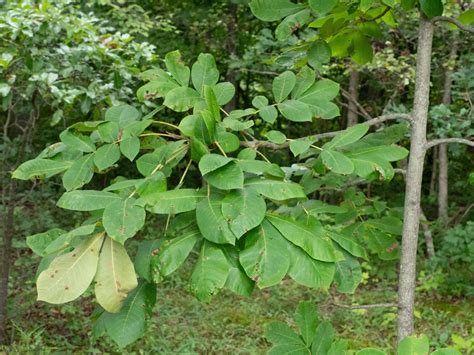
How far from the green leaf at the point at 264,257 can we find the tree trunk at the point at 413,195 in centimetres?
48

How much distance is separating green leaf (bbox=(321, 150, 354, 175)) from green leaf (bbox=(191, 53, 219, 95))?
11.7 inches

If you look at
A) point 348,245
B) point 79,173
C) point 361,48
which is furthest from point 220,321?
point 79,173

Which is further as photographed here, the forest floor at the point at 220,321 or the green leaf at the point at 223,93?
the forest floor at the point at 220,321

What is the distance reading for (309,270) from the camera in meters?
0.93

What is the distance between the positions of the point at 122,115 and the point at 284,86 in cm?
37

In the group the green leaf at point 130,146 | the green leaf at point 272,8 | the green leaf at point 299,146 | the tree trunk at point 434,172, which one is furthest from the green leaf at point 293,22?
the tree trunk at point 434,172

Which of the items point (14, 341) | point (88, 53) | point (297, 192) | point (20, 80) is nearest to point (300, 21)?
point (297, 192)

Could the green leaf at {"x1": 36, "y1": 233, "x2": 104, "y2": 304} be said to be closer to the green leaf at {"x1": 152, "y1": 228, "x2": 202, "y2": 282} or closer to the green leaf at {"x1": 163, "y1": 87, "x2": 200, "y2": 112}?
the green leaf at {"x1": 152, "y1": 228, "x2": 202, "y2": 282}

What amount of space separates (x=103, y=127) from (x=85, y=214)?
6.18 metres

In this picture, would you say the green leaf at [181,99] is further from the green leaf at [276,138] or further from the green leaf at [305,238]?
the green leaf at [305,238]

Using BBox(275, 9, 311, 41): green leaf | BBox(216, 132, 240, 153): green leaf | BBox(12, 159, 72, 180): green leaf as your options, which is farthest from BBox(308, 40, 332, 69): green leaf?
BBox(12, 159, 72, 180): green leaf

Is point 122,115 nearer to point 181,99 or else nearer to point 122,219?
point 181,99

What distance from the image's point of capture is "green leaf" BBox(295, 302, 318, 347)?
3.87 ft

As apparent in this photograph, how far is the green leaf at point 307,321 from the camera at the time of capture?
1.18 metres
